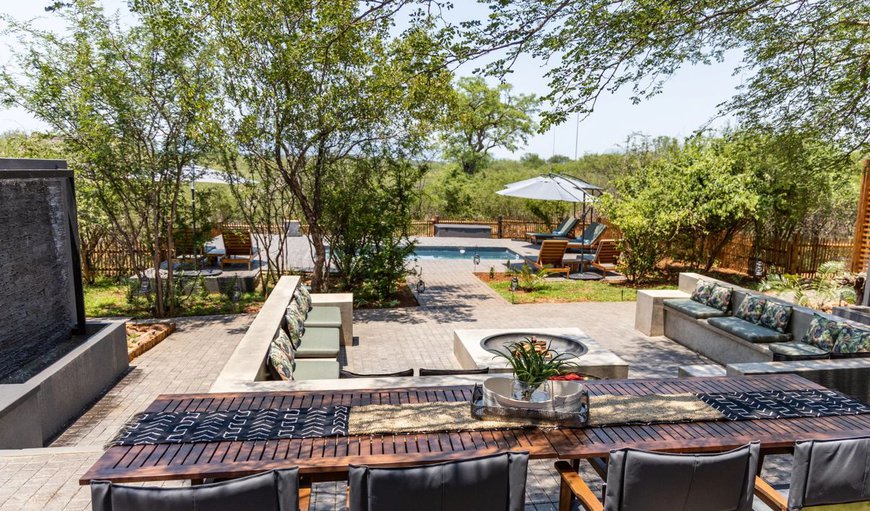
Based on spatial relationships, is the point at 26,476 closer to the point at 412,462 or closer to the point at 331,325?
the point at 412,462

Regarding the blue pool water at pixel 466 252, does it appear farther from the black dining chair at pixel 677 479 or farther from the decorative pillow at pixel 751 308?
the black dining chair at pixel 677 479

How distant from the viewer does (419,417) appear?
10.8ft

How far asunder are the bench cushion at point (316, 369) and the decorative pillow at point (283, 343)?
190 millimetres

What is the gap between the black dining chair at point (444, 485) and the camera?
8.38ft

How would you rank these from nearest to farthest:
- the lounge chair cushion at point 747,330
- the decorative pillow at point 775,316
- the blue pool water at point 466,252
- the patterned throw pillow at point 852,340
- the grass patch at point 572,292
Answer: the patterned throw pillow at point 852,340
the lounge chair cushion at point 747,330
the decorative pillow at point 775,316
the grass patch at point 572,292
the blue pool water at point 466,252

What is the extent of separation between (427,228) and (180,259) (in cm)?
1138

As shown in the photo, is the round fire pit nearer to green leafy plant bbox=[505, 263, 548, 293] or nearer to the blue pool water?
green leafy plant bbox=[505, 263, 548, 293]

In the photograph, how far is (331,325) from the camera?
24.2 ft

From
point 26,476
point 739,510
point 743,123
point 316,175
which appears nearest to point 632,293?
point 743,123

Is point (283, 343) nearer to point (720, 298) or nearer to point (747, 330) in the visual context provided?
point (747, 330)

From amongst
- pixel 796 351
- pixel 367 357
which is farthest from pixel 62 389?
pixel 796 351

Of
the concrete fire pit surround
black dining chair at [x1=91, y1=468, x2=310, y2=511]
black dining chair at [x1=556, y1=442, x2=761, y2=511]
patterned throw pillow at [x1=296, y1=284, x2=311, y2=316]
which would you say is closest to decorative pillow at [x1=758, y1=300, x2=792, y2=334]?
the concrete fire pit surround

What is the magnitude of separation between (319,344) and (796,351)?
5205mm

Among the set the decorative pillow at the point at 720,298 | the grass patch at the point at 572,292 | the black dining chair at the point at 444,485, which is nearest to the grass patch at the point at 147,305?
the grass patch at the point at 572,292
